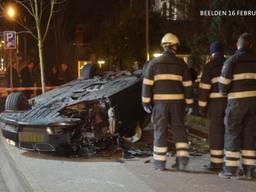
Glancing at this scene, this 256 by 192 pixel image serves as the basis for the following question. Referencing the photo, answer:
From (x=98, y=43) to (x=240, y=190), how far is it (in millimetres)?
27059

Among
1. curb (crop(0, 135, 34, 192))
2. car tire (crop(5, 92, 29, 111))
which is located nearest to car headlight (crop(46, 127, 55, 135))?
curb (crop(0, 135, 34, 192))

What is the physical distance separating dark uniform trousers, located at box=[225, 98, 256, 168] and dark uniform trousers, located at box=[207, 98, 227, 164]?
1.14ft

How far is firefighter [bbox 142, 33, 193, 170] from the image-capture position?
273 inches

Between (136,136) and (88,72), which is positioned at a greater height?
(88,72)

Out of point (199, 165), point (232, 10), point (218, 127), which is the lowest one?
point (199, 165)

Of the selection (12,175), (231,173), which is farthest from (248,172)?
(12,175)

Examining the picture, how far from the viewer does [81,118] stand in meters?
7.95

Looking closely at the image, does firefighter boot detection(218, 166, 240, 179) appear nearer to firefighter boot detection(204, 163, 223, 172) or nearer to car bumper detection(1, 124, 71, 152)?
firefighter boot detection(204, 163, 223, 172)

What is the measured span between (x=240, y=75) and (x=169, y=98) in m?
1.00

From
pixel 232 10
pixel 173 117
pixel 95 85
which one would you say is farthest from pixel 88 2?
pixel 173 117

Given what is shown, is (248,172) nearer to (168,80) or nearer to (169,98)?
(169,98)

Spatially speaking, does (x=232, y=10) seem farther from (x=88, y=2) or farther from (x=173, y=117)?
(x=88, y=2)

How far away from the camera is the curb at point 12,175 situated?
665 cm

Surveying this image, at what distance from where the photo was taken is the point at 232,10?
13.8m
